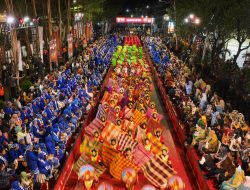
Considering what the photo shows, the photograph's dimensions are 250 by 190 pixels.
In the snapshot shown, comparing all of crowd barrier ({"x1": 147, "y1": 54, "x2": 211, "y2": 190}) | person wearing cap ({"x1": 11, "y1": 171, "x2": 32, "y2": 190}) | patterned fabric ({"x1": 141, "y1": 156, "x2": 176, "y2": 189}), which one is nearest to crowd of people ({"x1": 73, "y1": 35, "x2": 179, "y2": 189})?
patterned fabric ({"x1": 141, "y1": 156, "x2": 176, "y2": 189})

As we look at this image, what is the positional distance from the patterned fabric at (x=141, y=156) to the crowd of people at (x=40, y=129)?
7.55 ft

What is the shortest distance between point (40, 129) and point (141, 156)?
3.82 m

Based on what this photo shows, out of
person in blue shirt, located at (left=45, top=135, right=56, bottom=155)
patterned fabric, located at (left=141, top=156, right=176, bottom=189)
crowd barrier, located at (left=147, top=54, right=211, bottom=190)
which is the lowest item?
crowd barrier, located at (left=147, top=54, right=211, bottom=190)

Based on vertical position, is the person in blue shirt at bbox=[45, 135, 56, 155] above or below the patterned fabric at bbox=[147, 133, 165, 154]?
above

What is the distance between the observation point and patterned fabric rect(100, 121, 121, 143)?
11.5 metres

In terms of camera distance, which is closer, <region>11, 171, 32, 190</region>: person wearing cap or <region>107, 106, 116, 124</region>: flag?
<region>11, 171, 32, 190</region>: person wearing cap

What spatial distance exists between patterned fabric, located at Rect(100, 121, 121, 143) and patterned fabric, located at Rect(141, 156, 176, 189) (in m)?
2.09

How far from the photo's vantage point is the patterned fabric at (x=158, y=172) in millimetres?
9586

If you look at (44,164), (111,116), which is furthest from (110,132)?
(44,164)

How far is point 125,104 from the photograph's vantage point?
15.5m

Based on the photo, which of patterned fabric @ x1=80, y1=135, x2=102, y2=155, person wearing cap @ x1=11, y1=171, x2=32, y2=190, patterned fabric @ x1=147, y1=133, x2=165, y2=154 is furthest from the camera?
patterned fabric @ x1=147, y1=133, x2=165, y2=154

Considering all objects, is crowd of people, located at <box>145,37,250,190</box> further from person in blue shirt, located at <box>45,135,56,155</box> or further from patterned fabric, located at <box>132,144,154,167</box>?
person in blue shirt, located at <box>45,135,56,155</box>

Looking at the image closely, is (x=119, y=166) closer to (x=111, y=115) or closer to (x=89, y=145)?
(x=89, y=145)

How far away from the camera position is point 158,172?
9656 mm
